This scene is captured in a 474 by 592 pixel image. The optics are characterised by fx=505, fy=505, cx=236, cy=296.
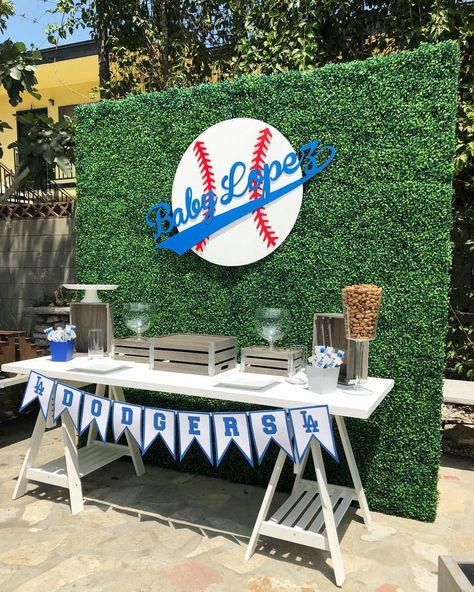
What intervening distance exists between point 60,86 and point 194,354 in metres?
11.1

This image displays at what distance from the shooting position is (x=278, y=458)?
2713 millimetres

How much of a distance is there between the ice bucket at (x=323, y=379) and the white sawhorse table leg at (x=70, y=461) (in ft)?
5.52

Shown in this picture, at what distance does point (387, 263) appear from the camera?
10.3ft

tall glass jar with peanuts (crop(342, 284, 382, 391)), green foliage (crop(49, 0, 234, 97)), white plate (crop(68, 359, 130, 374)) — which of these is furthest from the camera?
green foliage (crop(49, 0, 234, 97))

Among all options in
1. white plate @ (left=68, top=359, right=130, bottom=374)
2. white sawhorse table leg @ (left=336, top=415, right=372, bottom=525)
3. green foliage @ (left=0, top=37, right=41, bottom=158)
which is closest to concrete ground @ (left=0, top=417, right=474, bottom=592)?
white sawhorse table leg @ (left=336, top=415, right=372, bottom=525)

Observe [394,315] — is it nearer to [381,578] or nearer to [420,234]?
[420,234]

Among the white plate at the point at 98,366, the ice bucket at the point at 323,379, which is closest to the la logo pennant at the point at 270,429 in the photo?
the ice bucket at the point at 323,379

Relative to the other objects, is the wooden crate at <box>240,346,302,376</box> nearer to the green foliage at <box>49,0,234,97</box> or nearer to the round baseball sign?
the round baseball sign

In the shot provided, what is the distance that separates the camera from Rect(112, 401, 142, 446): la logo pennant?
9.45 feet

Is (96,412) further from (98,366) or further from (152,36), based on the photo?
(152,36)

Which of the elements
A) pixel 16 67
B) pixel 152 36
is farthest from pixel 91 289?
pixel 152 36

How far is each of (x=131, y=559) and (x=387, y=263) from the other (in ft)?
7.39

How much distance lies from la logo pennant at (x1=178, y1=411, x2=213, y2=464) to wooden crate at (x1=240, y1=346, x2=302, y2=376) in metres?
0.51

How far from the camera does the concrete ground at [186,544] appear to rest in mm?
2518
